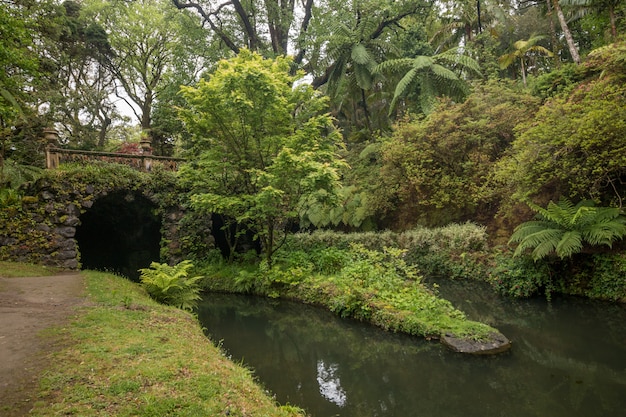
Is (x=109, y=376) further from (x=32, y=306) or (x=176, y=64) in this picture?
(x=176, y=64)

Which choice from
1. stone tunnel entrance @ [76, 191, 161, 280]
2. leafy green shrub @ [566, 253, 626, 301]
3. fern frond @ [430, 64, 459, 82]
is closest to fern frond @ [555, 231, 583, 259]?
leafy green shrub @ [566, 253, 626, 301]

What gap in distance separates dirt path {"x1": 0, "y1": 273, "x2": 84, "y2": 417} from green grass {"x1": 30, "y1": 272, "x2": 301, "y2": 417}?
16cm

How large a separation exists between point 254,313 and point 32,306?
4776mm

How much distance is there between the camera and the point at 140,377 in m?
3.81

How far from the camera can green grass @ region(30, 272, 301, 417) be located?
10.8ft

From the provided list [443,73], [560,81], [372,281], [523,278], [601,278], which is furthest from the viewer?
[443,73]

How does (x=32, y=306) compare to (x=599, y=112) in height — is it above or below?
below

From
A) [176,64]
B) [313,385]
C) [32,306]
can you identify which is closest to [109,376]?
[313,385]

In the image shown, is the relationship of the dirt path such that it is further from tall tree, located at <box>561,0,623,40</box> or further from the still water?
tall tree, located at <box>561,0,623,40</box>

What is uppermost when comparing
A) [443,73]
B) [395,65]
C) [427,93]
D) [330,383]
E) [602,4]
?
[602,4]

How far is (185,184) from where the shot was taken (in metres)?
14.5

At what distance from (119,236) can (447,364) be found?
19.0m

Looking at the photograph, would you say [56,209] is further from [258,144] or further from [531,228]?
[531,228]

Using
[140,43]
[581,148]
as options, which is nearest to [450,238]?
[581,148]
